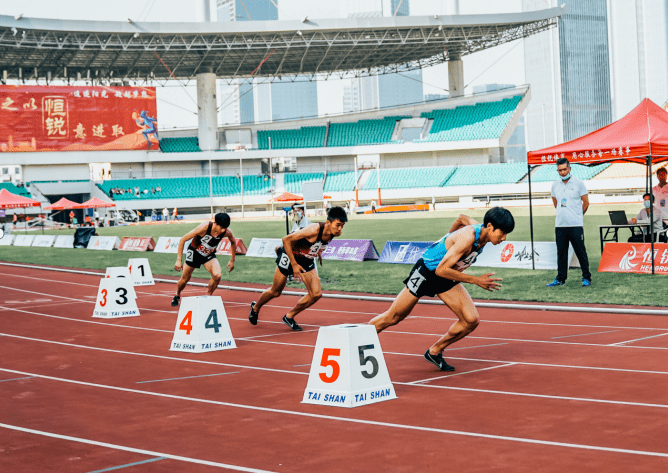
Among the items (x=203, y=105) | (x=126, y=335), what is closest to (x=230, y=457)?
(x=126, y=335)

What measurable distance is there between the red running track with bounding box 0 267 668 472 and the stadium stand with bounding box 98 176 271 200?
59592 mm

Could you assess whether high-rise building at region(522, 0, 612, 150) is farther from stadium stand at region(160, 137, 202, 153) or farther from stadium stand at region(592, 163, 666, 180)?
stadium stand at region(160, 137, 202, 153)

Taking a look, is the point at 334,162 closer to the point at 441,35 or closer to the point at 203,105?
the point at 203,105

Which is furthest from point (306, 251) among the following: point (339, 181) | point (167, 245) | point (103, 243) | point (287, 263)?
point (339, 181)

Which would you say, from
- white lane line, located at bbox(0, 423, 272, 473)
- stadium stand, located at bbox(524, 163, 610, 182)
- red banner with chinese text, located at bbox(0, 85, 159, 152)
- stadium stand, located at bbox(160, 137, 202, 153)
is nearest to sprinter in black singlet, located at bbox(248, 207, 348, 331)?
white lane line, located at bbox(0, 423, 272, 473)

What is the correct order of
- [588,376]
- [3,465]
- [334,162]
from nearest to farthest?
[3,465] → [588,376] → [334,162]

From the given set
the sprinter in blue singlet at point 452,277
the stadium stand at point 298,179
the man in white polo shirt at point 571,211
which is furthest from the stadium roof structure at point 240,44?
the sprinter in blue singlet at point 452,277

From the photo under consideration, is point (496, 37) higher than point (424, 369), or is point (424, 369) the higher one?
point (496, 37)

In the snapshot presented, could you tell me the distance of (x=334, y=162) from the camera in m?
77.2

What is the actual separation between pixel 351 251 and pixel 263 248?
14.3 ft

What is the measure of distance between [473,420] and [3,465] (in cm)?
340

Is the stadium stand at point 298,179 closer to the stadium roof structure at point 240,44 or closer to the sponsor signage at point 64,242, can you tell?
the stadium roof structure at point 240,44

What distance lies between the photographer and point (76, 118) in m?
64.6

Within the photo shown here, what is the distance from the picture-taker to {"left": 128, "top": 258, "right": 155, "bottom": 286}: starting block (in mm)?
18188
